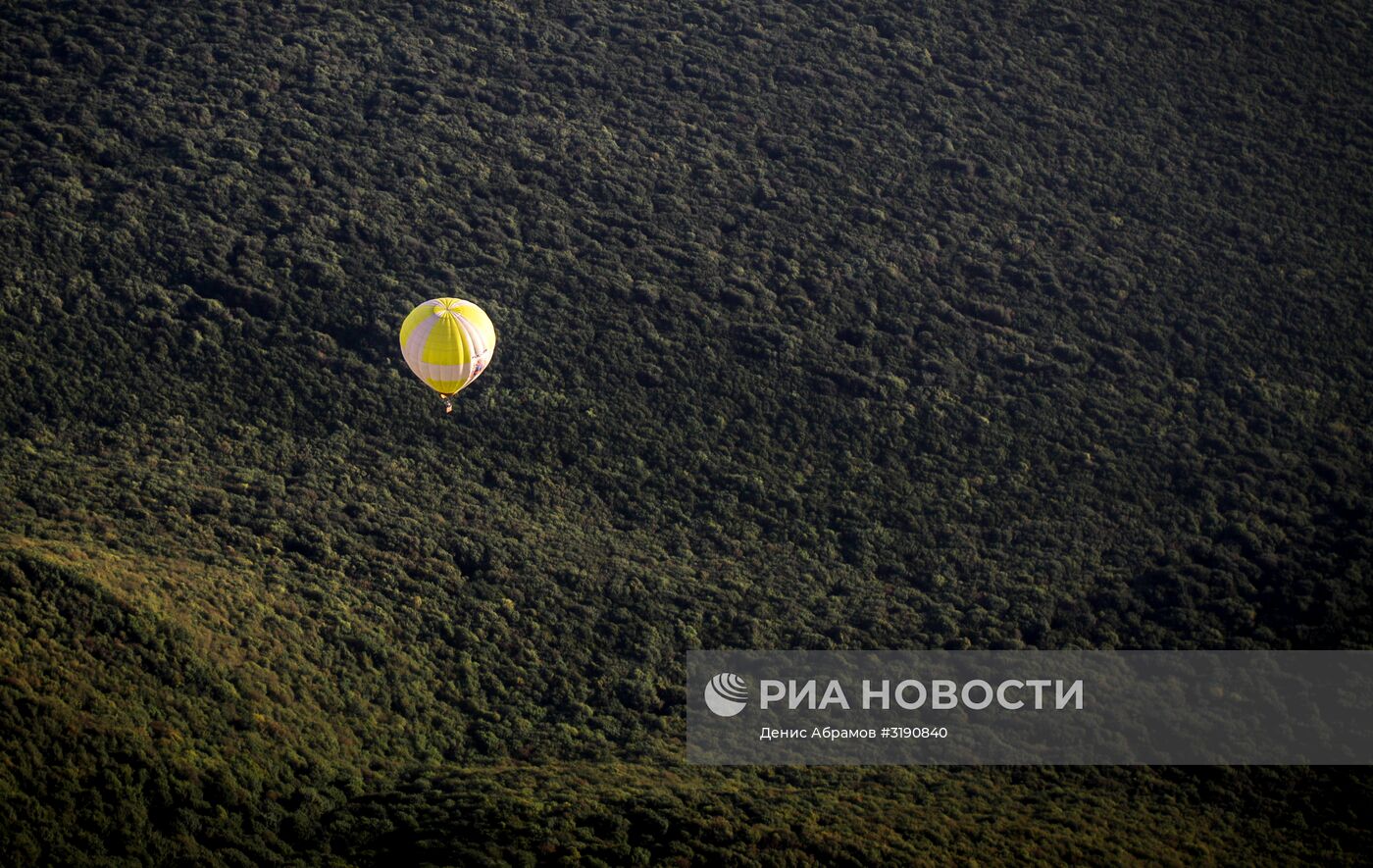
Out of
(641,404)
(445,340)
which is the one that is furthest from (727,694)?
(641,404)

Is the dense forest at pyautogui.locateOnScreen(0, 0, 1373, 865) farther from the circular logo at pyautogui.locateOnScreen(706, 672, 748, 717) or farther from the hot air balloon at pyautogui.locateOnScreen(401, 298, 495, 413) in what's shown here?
the hot air balloon at pyautogui.locateOnScreen(401, 298, 495, 413)

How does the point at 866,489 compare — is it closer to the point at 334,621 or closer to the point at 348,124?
the point at 334,621

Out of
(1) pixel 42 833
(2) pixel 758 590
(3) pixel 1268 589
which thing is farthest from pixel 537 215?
(1) pixel 42 833

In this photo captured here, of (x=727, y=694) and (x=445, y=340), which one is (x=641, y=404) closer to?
(x=445, y=340)

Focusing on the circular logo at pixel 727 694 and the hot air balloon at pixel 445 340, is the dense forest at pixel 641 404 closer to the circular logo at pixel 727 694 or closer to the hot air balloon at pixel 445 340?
the circular logo at pixel 727 694

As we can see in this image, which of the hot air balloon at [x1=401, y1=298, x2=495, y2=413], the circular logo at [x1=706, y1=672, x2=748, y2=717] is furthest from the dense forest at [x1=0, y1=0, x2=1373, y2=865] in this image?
the hot air balloon at [x1=401, y1=298, x2=495, y2=413]

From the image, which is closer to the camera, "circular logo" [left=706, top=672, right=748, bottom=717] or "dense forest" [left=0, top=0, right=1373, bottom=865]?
"dense forest" [left=0, top=0, right=1373, bottom=865]

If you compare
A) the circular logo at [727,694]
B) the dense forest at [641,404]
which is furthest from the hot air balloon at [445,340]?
the circular logo at [727,694]
